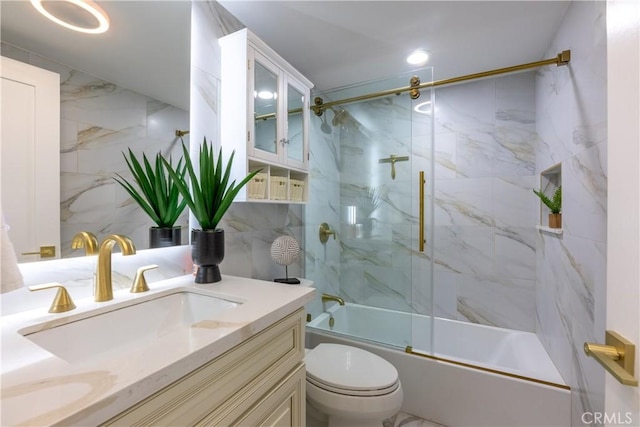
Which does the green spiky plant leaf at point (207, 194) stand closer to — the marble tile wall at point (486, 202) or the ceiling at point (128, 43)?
the ceiling at point (128, 43)

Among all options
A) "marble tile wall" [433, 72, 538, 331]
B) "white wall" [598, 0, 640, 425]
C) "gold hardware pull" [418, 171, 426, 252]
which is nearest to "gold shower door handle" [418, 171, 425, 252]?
"gold hardware pull" [418, 171, 426, 252]

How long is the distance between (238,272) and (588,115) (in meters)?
1.87

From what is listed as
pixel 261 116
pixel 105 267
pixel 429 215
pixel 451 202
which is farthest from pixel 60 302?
pixel 451 202

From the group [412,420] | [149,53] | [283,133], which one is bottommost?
[412,420]

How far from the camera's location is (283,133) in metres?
1.55

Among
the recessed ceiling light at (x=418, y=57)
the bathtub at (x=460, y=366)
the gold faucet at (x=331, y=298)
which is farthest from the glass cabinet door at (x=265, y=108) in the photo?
the bathtub at (x=460, y=366)

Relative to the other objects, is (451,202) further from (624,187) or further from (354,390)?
(624,187)

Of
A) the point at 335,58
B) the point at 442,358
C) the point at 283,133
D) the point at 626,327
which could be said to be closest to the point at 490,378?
the point at 442,358

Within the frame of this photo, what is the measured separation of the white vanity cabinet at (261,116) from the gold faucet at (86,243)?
1.98ft

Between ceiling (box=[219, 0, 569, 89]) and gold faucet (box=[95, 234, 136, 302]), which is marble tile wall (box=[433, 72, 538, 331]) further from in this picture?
gold faucet (box=[95, 234, 136, 302])

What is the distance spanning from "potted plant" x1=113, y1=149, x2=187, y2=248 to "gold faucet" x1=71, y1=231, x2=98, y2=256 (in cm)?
24

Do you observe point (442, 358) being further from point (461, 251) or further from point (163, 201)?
point (163, 201)

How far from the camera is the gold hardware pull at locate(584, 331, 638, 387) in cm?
45

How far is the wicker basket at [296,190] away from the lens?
5.54ft
